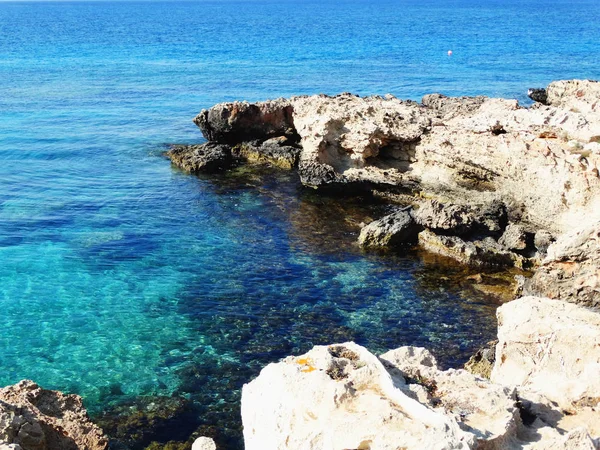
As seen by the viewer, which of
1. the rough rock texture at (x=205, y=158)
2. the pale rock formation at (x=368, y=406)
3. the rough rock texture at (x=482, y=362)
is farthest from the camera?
the rough rock texture at (x=205, y=158)

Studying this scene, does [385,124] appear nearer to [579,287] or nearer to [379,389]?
[579,287]

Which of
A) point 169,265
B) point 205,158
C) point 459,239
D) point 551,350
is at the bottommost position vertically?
point 169,265

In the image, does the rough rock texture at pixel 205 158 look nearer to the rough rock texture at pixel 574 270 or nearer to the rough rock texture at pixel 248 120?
the rough rock texture at pixel 248 120

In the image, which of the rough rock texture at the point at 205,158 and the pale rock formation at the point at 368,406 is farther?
the rough rock texture at the point at 205,158

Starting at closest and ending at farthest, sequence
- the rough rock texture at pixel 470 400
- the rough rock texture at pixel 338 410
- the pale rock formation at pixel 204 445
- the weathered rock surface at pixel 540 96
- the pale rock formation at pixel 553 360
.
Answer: the rough rock texture at pixel 338 410 < the rough rock texture at pixel 470 400 < the pale rock formation at pixel 553 360 < the pale rock formation at pixel 204 445 < the weathered rock surface at pixel 540 96

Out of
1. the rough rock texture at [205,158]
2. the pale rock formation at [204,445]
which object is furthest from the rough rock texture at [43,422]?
the rough rock texture at [205,158]

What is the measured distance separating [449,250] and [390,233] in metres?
2.27

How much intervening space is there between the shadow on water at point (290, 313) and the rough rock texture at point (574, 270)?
239 centimetres

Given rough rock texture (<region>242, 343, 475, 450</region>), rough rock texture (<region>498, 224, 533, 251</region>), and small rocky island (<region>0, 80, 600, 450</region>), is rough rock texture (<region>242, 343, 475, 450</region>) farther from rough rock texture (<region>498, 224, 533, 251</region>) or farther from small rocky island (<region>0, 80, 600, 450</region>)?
rough rock texture (<region>498, 224, 533, 251</region>)

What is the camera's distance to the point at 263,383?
33.6 ft

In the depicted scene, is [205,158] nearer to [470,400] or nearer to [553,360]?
[553,360]

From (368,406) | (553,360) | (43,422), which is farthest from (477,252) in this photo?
(43,422)

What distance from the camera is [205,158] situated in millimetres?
36094

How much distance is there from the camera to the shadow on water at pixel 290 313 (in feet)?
52.3
